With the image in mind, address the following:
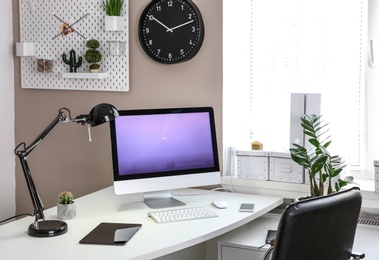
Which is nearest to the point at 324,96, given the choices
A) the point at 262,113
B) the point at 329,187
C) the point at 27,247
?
the point at 262,113

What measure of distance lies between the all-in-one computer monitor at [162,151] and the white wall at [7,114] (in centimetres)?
107

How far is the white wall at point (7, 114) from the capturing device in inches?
138

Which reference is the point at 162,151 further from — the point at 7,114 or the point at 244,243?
the point at 7,114

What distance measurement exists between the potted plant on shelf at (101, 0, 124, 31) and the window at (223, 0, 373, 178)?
22.1 inches

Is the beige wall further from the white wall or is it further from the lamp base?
the lamp base

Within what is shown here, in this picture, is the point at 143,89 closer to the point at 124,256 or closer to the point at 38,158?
the point at 38,158

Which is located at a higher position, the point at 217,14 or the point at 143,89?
the point at 217,14

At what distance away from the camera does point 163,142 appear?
288 cm

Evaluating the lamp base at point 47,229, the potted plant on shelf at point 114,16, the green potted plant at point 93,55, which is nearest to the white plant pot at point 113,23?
the potted plant on shelf at point 114,16

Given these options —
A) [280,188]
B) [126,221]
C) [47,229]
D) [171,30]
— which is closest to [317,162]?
[280,188]

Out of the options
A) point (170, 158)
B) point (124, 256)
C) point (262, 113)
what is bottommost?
point (124, 256)

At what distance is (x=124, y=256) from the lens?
2139mm

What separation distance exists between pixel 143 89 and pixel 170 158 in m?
0.58

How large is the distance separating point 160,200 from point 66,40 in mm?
1141
